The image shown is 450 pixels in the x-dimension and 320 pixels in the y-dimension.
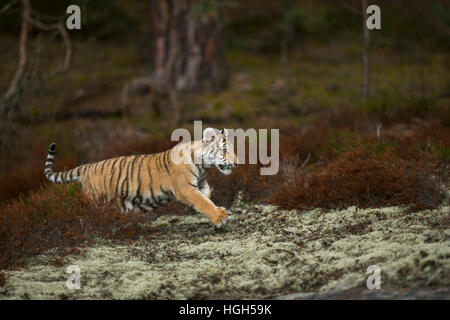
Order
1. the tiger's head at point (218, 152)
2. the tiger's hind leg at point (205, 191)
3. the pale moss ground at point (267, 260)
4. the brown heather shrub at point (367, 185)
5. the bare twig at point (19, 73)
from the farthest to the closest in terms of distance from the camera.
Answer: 1. the bare twig at point (19, 73)
2. the tiger's hind leg at point (205, 191)
3. the tiger's head at point (218, 152)
4. the brown heather shrub at point (367, 185)
5. the pale moss ground at point (267, 260)

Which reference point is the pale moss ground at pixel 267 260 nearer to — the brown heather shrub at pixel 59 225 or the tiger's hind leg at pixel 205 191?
the brown heather shrub at pixel 59 225

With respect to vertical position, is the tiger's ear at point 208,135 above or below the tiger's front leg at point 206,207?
above

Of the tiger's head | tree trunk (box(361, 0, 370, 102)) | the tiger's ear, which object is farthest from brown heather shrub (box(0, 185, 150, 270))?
tree trunk (box(361, 0, 370, 102))

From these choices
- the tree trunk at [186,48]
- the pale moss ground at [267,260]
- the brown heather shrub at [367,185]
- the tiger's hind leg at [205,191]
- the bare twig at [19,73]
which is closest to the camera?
the pale moss ground at [267,260]

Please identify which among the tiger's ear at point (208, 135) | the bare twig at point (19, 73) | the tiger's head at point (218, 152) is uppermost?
the bare twig at point (19, 73)

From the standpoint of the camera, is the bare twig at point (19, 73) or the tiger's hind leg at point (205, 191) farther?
the bare twig at point (19, 73)

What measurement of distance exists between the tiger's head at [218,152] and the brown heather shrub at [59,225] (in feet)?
3.44

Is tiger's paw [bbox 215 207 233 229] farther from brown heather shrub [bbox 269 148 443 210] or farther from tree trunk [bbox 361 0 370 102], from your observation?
tree trunk [bbox 361 0 370 102]

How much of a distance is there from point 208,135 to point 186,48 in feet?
24.7

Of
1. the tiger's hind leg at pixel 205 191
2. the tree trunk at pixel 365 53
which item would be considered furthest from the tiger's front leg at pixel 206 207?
the tree trunk at pixel 365 53

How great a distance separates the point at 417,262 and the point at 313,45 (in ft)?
50.1

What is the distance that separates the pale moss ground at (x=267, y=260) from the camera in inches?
160

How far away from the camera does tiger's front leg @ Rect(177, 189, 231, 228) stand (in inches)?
227

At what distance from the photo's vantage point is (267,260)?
15.2 ft
